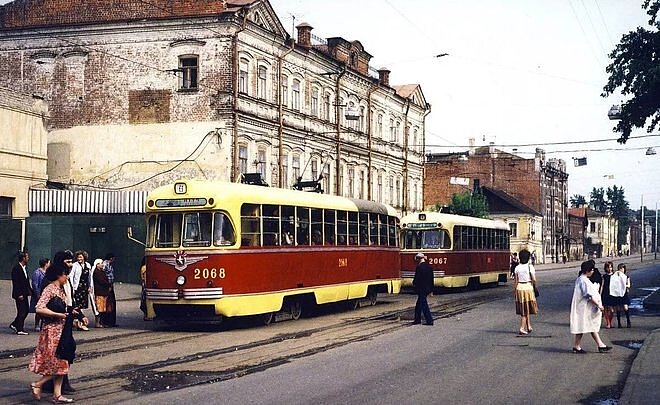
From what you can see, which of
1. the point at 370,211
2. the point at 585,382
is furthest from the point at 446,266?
the point at 585,382

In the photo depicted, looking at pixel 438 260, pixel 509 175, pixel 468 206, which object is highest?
pixel 509 175

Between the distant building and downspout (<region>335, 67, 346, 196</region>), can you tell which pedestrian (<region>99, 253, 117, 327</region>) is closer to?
downspout (<region>335, 67, 346, 196</region>)

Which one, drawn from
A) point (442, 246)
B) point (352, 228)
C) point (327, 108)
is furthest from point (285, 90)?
point (352, 228)

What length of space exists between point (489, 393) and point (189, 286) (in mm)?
8463

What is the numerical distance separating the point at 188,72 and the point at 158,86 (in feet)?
4.69

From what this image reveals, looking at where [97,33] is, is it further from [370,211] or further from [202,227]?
[202,227]

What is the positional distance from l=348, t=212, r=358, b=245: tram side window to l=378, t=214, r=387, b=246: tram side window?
207cm

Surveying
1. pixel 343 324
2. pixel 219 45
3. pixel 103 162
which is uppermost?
pixel 219 45

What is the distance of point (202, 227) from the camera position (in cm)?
1802

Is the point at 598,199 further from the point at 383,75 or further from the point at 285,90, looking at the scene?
the point at 285,90

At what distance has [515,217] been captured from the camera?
3494 inches

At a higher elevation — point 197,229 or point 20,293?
point 197,229

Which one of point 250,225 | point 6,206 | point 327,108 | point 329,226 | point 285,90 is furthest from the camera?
point 327,108

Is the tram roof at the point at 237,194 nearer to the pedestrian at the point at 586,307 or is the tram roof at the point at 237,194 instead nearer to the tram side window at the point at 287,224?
the tram side window at the point at 287,224
